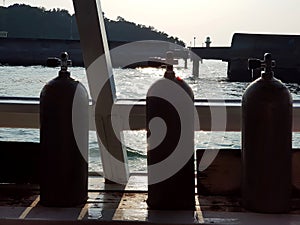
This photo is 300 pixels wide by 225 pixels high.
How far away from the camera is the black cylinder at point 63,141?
50.8 inches

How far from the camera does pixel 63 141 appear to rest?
130 cm

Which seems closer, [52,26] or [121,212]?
[121,212]

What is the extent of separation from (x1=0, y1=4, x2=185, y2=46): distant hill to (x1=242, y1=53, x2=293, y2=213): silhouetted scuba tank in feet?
1.71

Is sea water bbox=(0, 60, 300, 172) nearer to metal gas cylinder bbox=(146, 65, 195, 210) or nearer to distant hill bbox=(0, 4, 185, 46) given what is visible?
distant hill bbox=(0, 4, 185, 46)

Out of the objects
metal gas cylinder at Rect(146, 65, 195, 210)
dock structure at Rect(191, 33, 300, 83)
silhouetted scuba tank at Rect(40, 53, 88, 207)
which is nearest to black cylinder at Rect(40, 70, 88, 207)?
silhouetted scuba tank at Rect(40, 53, 88, 207)

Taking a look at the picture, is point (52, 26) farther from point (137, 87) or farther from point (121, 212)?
point (121, 212)

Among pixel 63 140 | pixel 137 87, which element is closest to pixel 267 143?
pixel 63 140

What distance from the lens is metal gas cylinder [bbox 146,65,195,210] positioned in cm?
127

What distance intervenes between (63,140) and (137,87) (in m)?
0.54

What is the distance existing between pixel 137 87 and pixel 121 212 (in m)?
0.62

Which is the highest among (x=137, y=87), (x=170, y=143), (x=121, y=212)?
(x=137, y=87)

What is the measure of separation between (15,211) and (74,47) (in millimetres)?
702

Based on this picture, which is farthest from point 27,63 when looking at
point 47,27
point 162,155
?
point 162,155

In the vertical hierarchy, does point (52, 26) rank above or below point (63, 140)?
above
